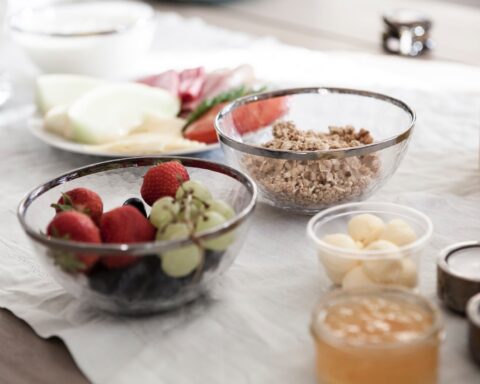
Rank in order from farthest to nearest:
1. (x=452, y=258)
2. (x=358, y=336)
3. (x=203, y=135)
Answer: (x=203, y=135)
(x=452, y=258)
(x=358, y=336)

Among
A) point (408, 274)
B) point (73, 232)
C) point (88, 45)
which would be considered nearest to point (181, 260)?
point (73, 232)

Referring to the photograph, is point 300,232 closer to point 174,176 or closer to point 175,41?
point 174,176

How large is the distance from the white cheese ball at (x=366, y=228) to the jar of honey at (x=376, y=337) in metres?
0.13

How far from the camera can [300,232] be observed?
1020 mm

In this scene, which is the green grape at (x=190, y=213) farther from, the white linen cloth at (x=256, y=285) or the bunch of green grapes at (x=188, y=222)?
the white linen cloth at (x=256, y=285)

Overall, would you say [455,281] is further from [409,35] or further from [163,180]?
[409,35]

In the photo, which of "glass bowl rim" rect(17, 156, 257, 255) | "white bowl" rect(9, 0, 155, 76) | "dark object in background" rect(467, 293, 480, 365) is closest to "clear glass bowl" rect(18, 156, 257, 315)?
"glass bowl rim" rect(17, 156, 257, 255)

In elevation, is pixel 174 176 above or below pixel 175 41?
above

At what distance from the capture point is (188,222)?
815 millimetres

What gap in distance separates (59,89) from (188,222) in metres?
0.75

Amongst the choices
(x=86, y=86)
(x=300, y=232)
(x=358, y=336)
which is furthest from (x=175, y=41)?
(x=358, y=336)

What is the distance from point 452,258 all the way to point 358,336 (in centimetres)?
19

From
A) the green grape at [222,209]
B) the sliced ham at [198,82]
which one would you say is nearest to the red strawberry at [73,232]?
the green grape at [222,209]

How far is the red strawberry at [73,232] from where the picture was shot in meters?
0.80
